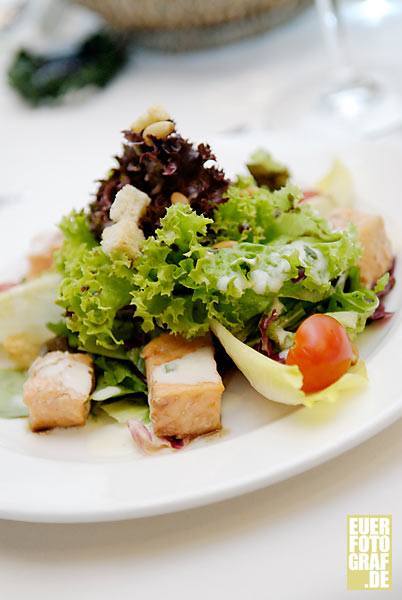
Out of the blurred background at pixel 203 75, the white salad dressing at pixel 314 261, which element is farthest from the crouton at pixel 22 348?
the blurred background at pixel 203 75

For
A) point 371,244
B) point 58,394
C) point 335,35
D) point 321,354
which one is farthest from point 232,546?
point 335,35

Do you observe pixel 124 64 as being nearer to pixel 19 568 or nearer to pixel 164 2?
pixel 164 2

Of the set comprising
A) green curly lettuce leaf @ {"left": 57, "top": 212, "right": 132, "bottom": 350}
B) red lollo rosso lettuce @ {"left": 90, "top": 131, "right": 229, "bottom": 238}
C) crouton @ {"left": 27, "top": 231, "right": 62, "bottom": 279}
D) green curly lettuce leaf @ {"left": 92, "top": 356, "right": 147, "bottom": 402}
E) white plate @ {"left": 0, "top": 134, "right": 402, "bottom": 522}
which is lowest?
white plate @ {"left": 0, "top": 134, "right": 402, "bottom": 522}

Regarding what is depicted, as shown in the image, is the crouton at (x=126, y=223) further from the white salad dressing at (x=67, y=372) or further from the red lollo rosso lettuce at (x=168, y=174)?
the white salad dressing at (x=67, y=372)

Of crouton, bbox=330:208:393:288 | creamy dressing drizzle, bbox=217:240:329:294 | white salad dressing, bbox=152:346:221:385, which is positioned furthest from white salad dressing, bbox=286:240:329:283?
white salad dressing, bbox=152:346:221:385

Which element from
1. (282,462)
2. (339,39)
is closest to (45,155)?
(339,39)

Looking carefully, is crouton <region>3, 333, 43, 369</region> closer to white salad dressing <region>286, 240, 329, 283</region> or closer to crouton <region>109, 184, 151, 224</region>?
crouton <region>109, 184, 151, 224</region>

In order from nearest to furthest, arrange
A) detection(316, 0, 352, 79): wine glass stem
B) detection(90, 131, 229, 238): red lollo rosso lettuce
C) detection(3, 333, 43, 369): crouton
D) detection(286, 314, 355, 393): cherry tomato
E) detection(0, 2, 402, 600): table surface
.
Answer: detection(0, 2, 402, 600): table surface
detection(286, 314, 355, 393): cherry tomato
detection(90, 131, 229, 238): red lollo rosso lettuce
detection(3, 333, 43, 369): crouton
detection(316, 0, 352, 79): wine glass stem

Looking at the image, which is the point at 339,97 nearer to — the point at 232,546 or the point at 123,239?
the point at 123,239
